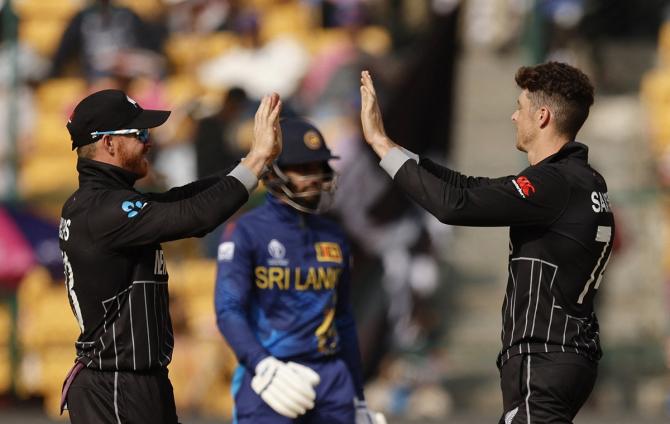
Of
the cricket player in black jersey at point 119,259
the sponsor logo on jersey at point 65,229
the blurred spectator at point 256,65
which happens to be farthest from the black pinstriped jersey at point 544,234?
the blurred spectator at point 256,65

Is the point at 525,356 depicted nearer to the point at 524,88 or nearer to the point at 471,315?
the point at 524,88

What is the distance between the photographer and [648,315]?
1034 centimetres

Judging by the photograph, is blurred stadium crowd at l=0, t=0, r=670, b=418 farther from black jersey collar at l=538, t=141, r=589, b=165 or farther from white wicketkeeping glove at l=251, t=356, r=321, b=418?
black jersey collar at l=538, t=141, r=589, b=165

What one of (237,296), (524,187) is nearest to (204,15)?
(237,296)

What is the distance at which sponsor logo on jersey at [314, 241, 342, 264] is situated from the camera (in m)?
5.91

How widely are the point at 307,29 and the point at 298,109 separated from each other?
1461 mm

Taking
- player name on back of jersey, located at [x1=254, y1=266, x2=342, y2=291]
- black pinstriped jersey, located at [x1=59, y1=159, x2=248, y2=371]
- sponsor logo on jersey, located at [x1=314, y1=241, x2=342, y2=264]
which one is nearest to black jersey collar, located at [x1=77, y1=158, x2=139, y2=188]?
black pinstriped jersey, located at [x1=59, y1=159, x2=248, y2=371]

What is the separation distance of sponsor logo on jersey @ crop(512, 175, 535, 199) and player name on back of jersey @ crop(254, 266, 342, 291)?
1523mm

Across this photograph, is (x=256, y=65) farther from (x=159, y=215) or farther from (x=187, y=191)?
(x=159, y=215)

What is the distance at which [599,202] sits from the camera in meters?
4.70

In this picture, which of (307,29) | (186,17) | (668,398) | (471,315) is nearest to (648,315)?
(668,398)

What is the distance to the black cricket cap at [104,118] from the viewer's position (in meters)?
4.68

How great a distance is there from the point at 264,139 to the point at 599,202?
124 centimetres

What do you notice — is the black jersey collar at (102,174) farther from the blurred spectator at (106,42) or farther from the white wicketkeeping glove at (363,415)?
the blurred spectator at (106,42)
